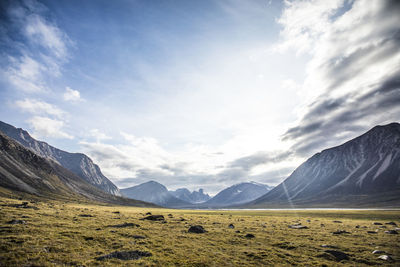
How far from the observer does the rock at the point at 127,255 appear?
1755cm

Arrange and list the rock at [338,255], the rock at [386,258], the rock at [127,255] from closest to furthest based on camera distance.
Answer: the rock at [127,255]
the rock at [386,258]
the rock at [338,255]

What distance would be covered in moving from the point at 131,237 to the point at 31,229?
12.5 meters

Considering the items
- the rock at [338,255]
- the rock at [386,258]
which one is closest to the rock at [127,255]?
the rock at [338,255]

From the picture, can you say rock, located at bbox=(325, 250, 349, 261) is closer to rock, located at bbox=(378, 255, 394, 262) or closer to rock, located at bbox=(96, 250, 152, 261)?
rock, located at bbox=(378, 255, 394, 262)

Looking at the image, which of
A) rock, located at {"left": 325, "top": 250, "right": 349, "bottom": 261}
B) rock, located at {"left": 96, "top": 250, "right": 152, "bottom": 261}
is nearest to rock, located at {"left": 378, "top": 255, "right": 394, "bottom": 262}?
rock, located at {"left": 325, "top": 250, "right": 349, "bottom": 261}

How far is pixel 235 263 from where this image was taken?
18906mm

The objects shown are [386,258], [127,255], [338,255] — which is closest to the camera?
[127,255]

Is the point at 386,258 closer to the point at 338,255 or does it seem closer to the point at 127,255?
the point at 338,255

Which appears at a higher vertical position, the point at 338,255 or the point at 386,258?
the point at 386,258

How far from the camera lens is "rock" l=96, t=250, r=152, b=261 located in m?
17.5

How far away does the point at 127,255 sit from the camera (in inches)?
726

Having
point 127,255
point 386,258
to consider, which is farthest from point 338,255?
point 127,255

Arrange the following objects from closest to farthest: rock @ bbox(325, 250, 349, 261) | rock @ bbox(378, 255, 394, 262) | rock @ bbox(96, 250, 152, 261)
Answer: rock @ bbox(96, 250, 152, 261), rock @ bbox(378, 255, 394, 262), rock @ bbox(325, 250, 349, 261)

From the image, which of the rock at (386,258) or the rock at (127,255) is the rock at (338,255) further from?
the rock at (127,255)
